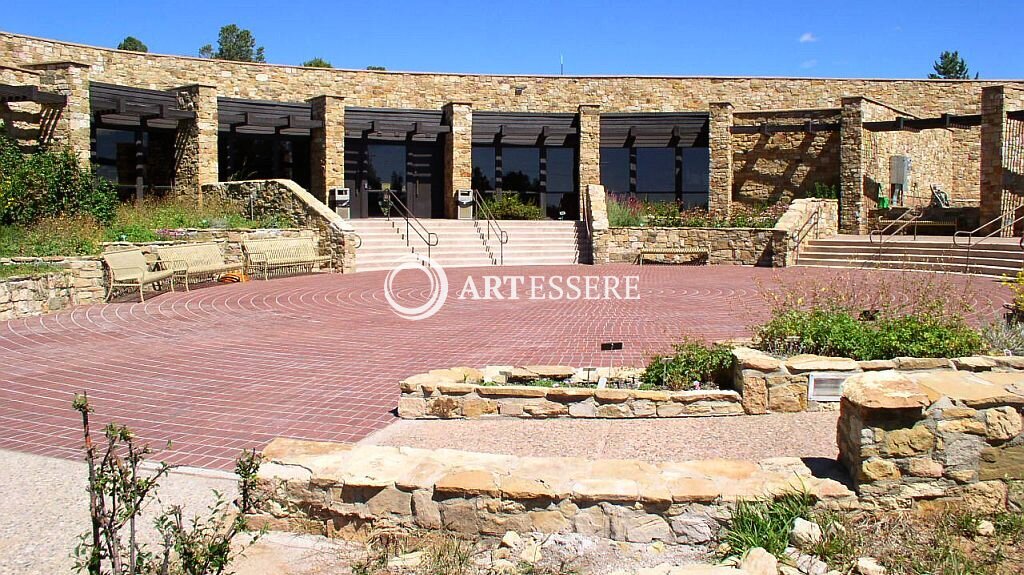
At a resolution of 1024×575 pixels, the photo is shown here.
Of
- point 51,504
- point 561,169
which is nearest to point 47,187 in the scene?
point 51,504

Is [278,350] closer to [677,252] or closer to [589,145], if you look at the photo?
[677,252]

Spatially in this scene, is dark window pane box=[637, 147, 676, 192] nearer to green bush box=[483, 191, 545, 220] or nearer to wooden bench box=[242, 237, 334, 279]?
green bush box=[483, 191, 545, 220]

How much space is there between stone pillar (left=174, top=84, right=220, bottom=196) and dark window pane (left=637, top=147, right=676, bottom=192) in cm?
1499

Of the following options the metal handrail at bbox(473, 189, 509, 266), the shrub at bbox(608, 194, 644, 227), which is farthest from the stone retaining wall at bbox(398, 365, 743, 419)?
the shrub at bbox(608, 194, 644, 227)

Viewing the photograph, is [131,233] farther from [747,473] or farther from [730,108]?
[730,108]

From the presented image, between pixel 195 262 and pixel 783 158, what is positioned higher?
pixel 783 158

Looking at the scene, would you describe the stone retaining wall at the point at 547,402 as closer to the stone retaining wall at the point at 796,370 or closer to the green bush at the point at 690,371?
the stone retaining wall at the point at 796,370

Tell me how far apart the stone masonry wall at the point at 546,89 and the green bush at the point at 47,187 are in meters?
6.81

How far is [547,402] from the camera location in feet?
20.1

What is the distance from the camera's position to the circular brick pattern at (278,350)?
19.3 ft

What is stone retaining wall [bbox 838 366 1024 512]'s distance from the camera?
395 cm

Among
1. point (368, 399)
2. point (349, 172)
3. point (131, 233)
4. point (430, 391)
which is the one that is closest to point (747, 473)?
point (430, 391)

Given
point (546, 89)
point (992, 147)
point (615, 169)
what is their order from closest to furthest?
point (992, 147) → point (546, 89) → point (615, 169)

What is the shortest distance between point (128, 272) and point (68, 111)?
27.8 ft
